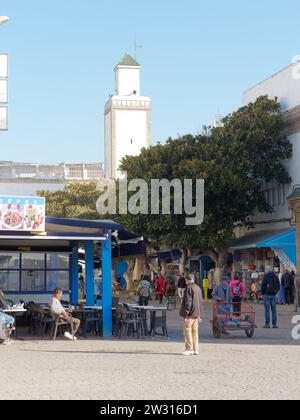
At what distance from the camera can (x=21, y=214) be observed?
21.7 meters

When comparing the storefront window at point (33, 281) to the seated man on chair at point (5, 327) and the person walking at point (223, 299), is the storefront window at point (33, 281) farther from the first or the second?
the person walking at point (223, 299)

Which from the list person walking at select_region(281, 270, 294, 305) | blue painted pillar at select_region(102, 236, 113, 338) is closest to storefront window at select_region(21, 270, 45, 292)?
blue painted pillar at select_region(102, 236, 113, 338)

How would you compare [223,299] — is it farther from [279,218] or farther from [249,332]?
[279,218]

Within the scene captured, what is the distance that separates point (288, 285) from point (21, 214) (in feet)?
72.9

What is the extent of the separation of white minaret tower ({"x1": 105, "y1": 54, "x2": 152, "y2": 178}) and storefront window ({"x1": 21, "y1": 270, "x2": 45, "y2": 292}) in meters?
76.1

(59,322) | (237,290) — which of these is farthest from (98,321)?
(237,290)

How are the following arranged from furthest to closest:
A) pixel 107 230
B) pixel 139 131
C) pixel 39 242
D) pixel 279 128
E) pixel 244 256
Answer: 1. pixel 139 131
2. pixel 244 256
3. pixel 279 128
4. pixel 39 242
5. pixel 107 230

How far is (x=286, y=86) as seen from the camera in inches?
1801

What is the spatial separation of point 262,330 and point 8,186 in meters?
62.7

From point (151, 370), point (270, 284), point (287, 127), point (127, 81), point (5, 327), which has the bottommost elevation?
point (151, 370)

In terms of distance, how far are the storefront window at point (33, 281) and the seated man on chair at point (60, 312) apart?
5.38m
